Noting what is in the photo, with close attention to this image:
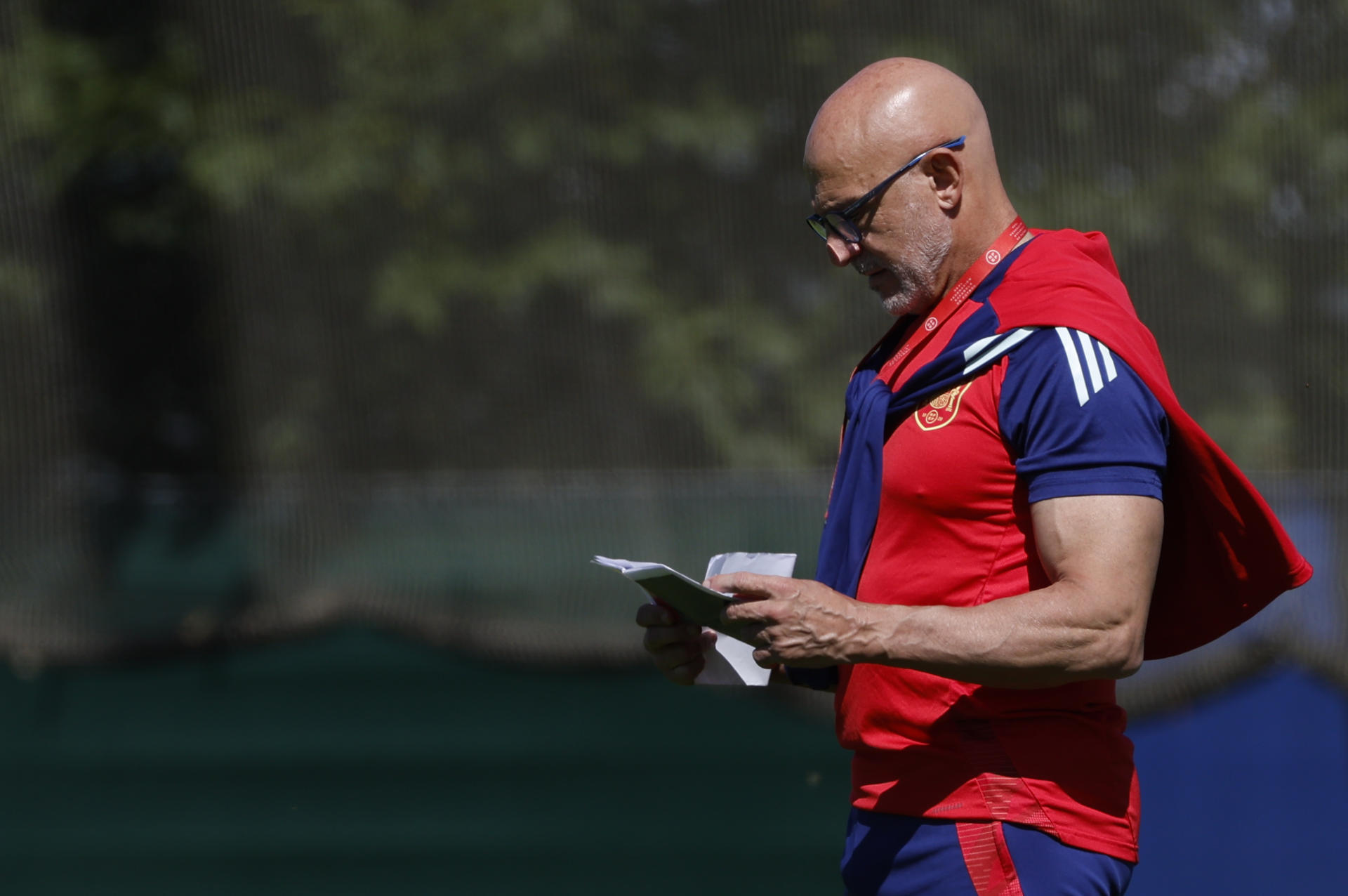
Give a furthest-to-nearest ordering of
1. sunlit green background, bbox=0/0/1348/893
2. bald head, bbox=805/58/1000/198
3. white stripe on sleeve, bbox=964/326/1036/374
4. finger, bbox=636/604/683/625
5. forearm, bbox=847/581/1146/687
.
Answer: sunlit green background, bbox=0/0/1348/893 < finger, bbox=636/604/683/625 < bald head, bbox=805/58/1000/198 < white stripe on sleeve, bbox=964/326/1036/374 < forearm, bbox=847/581/1146/687

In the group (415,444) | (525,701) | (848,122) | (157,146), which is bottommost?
(525,701)

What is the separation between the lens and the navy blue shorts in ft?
5.24

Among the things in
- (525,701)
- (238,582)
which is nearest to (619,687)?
(525,701)

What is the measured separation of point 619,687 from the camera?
3395 millimetres

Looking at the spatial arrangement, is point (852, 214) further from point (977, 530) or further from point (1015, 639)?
point (1015, 639)

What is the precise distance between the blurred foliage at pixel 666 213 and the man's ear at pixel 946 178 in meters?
1.65

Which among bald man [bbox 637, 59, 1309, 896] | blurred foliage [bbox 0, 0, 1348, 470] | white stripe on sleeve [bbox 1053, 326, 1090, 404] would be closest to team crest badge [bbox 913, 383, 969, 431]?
bald man [bbox 637, 59, 1309, 896]

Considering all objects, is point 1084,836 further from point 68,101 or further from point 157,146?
point 68,101

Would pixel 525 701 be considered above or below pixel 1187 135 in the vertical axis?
below

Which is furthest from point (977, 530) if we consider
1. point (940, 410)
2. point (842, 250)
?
point (842, 250)

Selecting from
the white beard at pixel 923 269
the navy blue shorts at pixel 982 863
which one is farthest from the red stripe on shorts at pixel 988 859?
the white beard at pixel 923 269

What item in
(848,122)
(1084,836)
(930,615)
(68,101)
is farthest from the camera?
(68,101)

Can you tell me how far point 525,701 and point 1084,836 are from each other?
2048 millimetres

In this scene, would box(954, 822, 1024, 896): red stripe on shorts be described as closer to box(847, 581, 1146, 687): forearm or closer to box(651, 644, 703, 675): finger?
box(847, 581, 1146, 687): forearm
